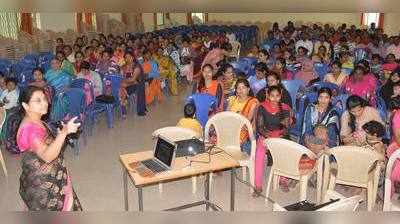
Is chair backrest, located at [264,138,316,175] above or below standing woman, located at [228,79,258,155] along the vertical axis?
below

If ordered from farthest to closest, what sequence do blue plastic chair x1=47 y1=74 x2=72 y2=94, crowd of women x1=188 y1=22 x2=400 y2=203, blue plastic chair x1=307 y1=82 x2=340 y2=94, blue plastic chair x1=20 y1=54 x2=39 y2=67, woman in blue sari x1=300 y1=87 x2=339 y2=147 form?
blue plastic chair x1=20 y1=54 x2=39 y2=67 → blue plastic chair x1=47 y1=74 x2=72 y2=94 → blue plastic chair x1=307 y1=82 x2=340 y2=94 → woman in blue sari x1=300 y1=87 x2=339 y2=147 → crowd of women x1=188 y1=22 x2=400 y2=203

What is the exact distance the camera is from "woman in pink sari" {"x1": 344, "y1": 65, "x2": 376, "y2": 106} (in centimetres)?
596

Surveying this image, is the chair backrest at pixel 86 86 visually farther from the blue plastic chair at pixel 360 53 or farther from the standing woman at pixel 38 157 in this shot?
the blue plastic chair at pixel 360 53

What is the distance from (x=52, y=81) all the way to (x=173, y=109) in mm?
2156

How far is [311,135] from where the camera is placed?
431cm

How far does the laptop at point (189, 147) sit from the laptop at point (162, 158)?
0.18m

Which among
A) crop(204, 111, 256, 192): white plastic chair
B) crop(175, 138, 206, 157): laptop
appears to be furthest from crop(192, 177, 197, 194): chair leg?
crop(175, 138, 206, 157): laptop

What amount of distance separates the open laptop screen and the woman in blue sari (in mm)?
1566

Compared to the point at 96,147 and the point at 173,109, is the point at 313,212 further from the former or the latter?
the point at 173,109

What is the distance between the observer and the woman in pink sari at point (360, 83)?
5.96 meters

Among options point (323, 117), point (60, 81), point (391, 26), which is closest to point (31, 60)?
point (60, 81)

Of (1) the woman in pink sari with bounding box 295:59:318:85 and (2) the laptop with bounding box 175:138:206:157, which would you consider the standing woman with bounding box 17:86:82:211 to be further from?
(1) the woman in pink sari with bounding box 295:59:318:85
